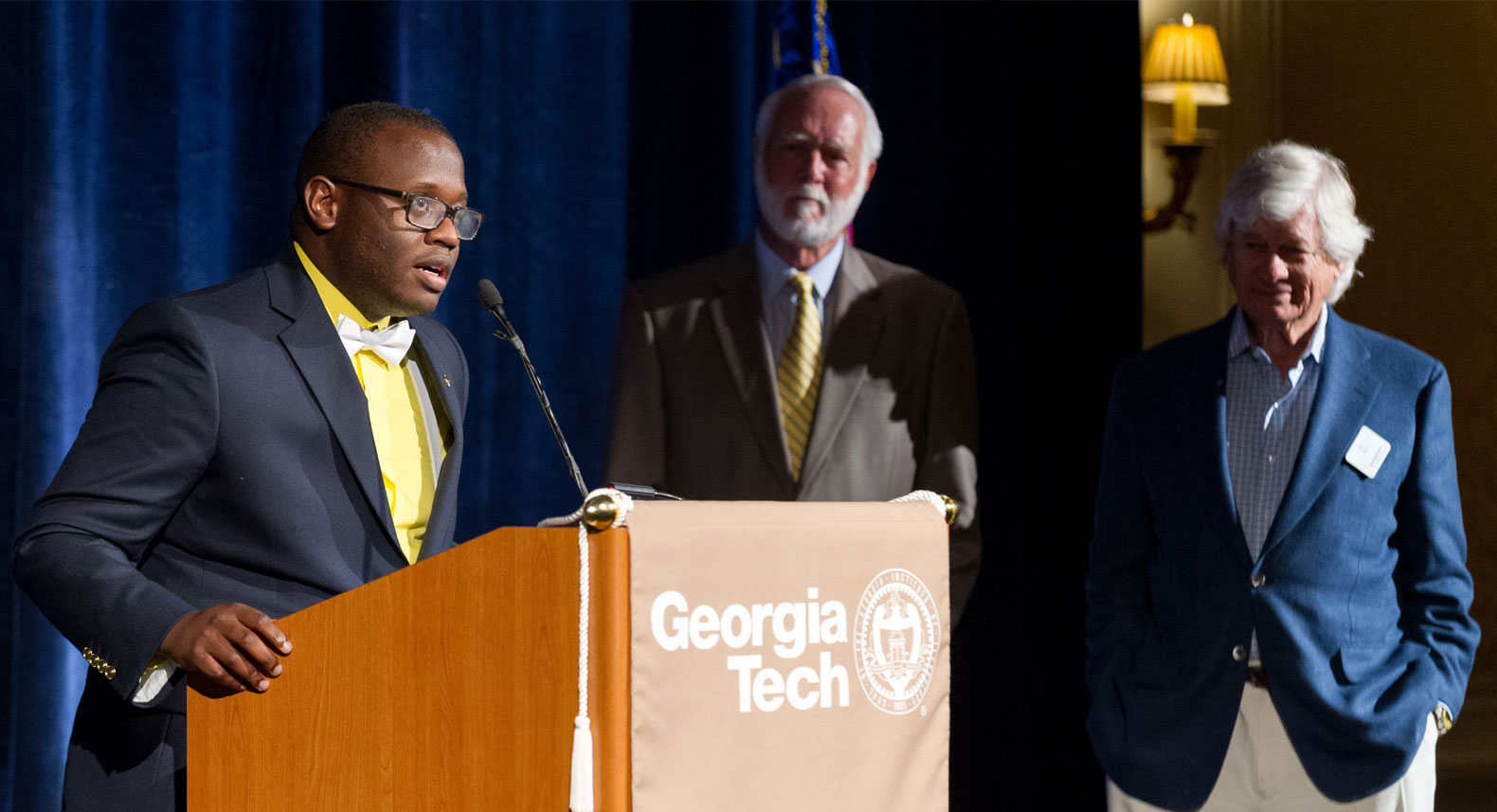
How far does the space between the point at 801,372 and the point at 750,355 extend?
0.37 ft

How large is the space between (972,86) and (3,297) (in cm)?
218

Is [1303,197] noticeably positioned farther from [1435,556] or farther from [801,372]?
[801,372]

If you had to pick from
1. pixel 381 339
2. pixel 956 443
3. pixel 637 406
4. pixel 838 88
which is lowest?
pixel 956 443

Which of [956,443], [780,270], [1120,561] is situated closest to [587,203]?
[780,270]

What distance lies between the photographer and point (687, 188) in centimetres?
314

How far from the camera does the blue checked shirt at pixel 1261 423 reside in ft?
8.16

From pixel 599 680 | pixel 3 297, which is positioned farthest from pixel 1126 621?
pixel 3 297

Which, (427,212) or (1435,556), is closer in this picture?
(427,212)

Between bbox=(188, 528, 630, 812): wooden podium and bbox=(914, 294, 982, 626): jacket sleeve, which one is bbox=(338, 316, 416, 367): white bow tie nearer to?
bbox=(188, 528, 630, 812): wooden podium

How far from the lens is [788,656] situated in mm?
1360

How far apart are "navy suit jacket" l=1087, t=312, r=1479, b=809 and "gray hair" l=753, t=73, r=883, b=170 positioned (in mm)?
895

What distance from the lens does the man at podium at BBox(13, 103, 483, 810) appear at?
1.49 metres

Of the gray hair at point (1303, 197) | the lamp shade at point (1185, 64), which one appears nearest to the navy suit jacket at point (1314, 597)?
the gray hair at point (1303, 197)

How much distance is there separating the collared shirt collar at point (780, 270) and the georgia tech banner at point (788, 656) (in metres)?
1.64
